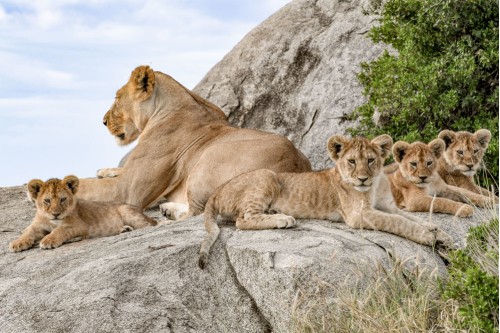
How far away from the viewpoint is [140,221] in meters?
8.21

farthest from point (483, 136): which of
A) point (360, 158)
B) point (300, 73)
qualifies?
point (300, 73)

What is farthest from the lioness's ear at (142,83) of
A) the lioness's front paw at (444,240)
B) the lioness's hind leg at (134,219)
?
the lioness's front paw at (444,240)

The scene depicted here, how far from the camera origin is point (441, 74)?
9.72 m

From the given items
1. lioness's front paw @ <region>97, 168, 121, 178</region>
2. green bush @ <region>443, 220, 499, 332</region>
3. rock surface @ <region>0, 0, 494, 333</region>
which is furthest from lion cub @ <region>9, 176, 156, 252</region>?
green bush @ <region>443, 220, 499, 332</region>

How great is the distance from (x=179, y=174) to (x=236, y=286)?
327 cm

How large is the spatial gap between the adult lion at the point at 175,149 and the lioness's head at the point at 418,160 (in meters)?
1.19

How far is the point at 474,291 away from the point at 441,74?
4563mm

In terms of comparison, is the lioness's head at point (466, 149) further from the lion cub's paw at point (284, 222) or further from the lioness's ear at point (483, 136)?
the lion cub's paw at point (284, 222)

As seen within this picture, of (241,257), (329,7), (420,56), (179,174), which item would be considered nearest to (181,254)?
(241,257)

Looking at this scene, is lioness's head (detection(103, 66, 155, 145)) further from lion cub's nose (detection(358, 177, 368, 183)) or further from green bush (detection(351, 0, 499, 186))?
lion cub's nose (detection(358, 177, 368, 183))

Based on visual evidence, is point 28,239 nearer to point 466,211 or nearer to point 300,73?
point 466,211

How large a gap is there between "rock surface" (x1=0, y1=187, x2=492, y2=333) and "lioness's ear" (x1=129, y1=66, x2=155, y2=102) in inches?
124

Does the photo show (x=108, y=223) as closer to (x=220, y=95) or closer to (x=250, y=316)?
(x=250, y=316)

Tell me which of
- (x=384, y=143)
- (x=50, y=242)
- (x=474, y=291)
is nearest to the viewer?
(x=474, y=291)
